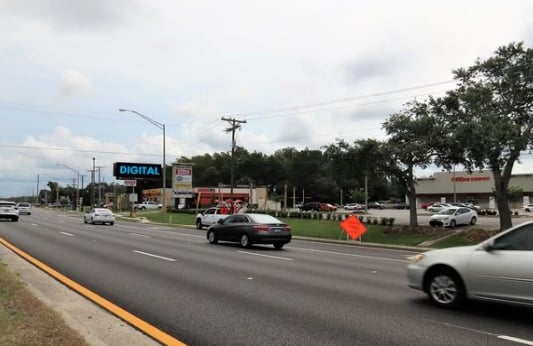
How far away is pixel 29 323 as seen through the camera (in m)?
6.41

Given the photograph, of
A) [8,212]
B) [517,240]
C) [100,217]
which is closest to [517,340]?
[517,240]

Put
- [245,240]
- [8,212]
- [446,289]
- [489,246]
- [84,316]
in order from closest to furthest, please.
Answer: [84,316], [489,246], [446,289], [245,240], [8,212]

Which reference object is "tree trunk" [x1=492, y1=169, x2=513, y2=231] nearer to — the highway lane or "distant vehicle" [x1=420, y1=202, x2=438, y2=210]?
the highway lane

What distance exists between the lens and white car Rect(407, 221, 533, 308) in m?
7.46

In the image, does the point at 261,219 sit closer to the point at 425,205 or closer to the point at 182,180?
the point at 182,180

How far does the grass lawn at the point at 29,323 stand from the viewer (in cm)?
567

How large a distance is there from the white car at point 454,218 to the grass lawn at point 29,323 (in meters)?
30.7

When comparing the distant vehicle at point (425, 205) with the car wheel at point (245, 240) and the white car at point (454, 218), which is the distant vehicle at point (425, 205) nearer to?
the white car at point (454, 218)

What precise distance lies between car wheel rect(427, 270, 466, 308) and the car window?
2.82 feet

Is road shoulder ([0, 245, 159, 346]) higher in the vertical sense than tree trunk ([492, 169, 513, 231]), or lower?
lower

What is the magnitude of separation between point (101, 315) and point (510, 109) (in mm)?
24139

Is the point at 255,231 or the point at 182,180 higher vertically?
the point at 182,180

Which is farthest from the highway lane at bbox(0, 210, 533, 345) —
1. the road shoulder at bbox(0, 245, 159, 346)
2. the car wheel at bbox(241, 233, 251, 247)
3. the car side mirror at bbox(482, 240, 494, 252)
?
the car wheel at bbox(241, 233, 251, 247)

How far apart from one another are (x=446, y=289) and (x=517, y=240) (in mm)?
1341
